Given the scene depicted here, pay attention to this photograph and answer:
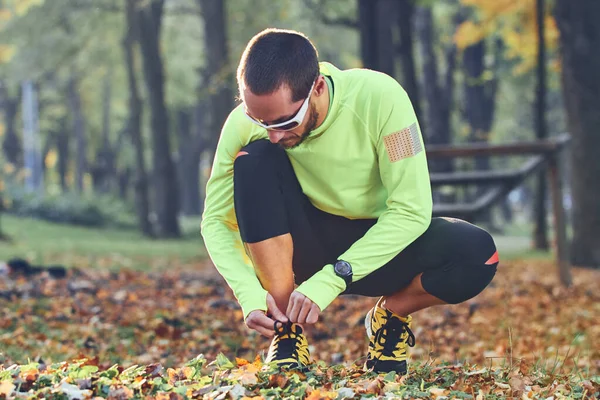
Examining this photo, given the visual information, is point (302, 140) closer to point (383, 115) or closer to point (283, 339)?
point (383, 115)

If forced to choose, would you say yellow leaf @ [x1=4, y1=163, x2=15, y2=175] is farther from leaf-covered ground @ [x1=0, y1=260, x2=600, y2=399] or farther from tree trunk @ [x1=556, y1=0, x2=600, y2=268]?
tree trunk @ [x1=556, y1=0, x2=600, y2=268]

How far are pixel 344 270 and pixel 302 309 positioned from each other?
0.79 feet

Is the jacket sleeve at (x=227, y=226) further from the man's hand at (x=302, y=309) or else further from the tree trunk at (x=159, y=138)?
the tree trunk at (x=159, y=138)

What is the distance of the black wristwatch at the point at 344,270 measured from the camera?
355 centimetres

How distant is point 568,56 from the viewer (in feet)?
36.5

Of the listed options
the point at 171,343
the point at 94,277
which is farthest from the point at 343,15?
the point at 171,343

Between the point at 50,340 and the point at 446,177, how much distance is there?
12.8ft

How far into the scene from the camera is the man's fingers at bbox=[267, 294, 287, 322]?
143 inches

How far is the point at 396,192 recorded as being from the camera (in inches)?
143

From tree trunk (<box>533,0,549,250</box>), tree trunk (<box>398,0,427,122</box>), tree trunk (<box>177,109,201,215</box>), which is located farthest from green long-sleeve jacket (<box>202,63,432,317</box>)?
tree trunk (<box>177,109,201,215</box>)

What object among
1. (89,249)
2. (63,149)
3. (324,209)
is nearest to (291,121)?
(324,209)

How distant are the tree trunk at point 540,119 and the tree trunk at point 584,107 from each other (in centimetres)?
149

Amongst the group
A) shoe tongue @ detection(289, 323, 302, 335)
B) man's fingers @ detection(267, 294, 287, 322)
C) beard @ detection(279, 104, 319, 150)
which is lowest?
shoe tongue @ detection(289, 323, 302, 335)

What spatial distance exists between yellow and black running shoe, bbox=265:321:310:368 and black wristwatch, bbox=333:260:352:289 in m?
0.34
